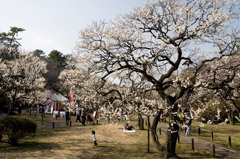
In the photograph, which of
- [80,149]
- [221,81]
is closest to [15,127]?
[80,149]

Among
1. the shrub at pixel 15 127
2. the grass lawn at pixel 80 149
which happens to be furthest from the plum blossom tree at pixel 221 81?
the shrub at pixel 15 127

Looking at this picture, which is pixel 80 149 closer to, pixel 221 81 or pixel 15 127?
pixel 15 127

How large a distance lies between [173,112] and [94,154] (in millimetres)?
4899

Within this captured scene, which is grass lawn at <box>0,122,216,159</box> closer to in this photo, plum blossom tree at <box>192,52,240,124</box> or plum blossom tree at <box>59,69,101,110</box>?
plum blossom tree at <box>59,69,101,110</box>

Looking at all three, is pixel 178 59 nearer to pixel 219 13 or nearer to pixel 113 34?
pixel 219 13

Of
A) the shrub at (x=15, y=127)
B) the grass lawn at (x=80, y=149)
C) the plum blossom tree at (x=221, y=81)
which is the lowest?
the grass lawn at (x=80, y=149)

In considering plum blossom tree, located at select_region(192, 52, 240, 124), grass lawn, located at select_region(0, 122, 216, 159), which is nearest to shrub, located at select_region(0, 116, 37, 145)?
grass lawn, located at select_region(0, 122, 216, 159)

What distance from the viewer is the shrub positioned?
10.5m

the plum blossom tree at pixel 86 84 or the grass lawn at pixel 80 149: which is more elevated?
the plum blossom tree at pixel 86 84

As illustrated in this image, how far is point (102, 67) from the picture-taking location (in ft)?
32.6

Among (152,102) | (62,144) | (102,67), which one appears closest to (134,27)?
(102,67)

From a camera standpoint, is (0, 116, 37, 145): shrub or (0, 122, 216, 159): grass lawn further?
(0, 116, 37, 145): shrub

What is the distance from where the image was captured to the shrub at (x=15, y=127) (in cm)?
1046

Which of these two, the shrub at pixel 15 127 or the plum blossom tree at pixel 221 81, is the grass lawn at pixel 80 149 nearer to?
the shrub at pixel 15 127
